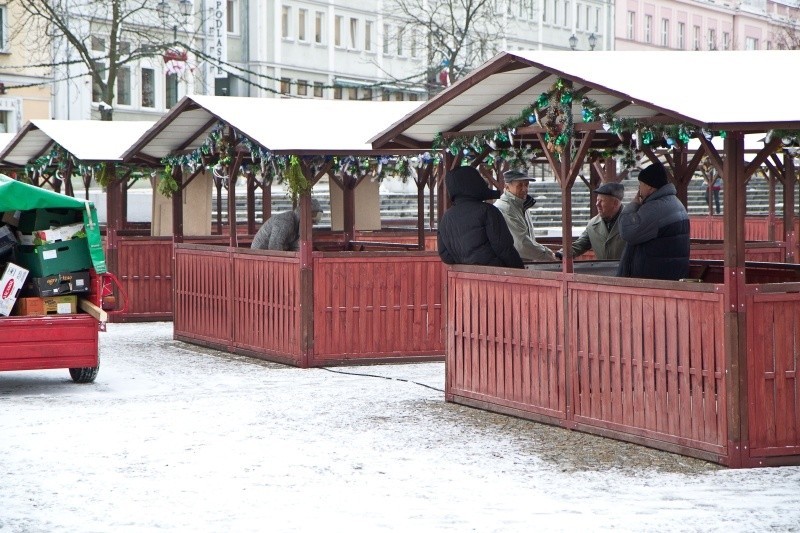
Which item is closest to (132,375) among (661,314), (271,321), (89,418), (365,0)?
(271,321)

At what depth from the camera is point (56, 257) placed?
1427 centimetres

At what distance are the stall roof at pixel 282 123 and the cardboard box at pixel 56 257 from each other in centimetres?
195

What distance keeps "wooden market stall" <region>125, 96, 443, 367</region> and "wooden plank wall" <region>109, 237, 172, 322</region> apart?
4096mm

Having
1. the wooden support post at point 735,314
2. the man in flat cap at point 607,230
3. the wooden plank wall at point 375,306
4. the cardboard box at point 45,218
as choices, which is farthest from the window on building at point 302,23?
the wooden support post at point 735,314

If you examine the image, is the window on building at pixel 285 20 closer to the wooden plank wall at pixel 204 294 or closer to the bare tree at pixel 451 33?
the bare tree at pixel 451 33

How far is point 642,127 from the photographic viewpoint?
9.92 meters

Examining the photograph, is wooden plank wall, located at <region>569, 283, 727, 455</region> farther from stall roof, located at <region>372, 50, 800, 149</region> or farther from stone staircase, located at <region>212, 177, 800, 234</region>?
stone staircase, located at <region>212, 177, 800, 234</region>

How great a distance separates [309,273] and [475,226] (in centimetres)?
358

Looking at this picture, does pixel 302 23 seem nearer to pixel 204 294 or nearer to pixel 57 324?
pixel 204 294

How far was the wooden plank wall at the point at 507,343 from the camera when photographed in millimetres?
11047

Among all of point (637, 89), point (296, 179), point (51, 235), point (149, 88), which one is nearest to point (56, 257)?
point (51, 235)

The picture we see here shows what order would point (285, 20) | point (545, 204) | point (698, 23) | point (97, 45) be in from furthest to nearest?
point (698, 23)
point (285, 20)
point (97, 45)
point (545, 204)

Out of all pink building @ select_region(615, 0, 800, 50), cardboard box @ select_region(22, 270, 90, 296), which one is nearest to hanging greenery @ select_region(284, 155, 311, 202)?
cardboard box @ select_region(22, 270, 90, 296)

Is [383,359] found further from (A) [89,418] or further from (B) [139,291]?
(B) [139,291]
